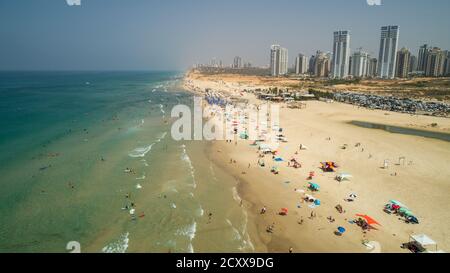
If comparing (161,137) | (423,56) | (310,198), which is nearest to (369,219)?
(310,198)

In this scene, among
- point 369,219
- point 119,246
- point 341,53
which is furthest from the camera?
point 341,53

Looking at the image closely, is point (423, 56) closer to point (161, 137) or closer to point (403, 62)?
point (403, 62)

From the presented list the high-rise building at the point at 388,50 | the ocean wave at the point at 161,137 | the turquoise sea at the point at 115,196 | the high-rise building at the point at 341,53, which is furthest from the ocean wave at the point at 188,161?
the high-rise building at the point at 388,50

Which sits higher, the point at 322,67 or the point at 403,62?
the point at 403,62

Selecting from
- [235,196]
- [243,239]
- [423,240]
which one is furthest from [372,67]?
[243,239]

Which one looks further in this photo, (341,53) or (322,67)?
(322,67)

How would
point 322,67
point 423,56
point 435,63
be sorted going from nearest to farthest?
point 435,63 → point 423,56 → point 322,67

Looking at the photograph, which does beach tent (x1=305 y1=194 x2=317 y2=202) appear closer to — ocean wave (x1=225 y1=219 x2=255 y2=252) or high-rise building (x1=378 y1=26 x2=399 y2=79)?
ocean wave (x1=225 y1=219 x2=255 y2=252)

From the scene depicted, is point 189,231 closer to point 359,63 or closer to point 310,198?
point 310,198

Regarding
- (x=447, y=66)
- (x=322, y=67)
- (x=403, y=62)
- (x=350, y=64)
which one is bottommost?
(x=322, y=67)
